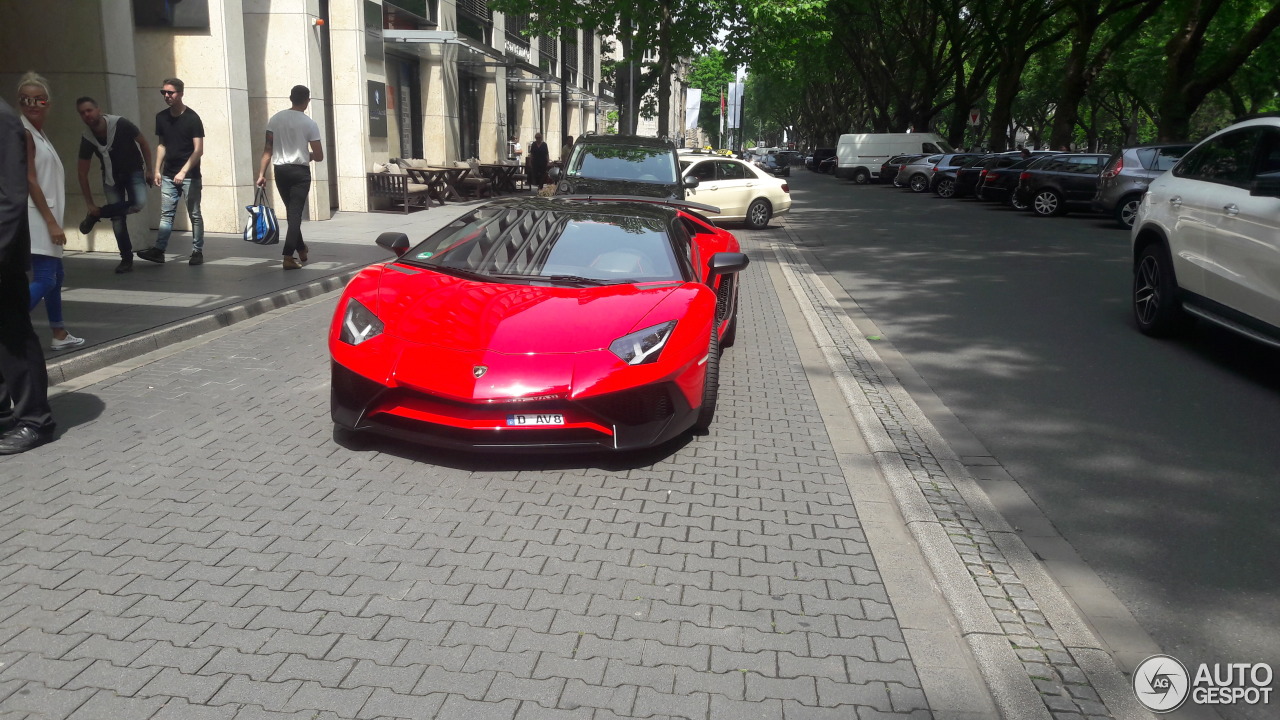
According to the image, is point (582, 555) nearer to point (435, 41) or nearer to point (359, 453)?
point (359, 453)

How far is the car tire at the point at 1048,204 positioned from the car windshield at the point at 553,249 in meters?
19.8

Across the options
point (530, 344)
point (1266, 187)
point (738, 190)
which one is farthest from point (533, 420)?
point (738, 190)

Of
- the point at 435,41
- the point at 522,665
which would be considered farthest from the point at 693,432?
the point at 435,41

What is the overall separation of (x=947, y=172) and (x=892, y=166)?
28.4 feet

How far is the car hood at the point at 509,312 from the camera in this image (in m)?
4.94

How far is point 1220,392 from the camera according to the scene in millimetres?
6891

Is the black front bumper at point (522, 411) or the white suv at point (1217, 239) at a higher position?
the white suv at point (1217, 239)

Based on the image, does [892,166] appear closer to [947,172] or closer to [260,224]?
[947,172]

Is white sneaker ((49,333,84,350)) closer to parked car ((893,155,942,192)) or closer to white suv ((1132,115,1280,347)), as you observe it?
white suv ((1132,115,1280,347))

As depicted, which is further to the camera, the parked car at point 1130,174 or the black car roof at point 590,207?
the parked car at point 1130,174

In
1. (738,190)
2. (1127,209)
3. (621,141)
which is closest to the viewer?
(621,141)

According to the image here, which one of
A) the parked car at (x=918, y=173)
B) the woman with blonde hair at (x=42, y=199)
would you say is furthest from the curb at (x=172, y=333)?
the parked car at (x=918, y=173)

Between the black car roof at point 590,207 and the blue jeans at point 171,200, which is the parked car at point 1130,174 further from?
the blue jeans at point 171,200

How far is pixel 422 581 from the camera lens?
12.2 ft
